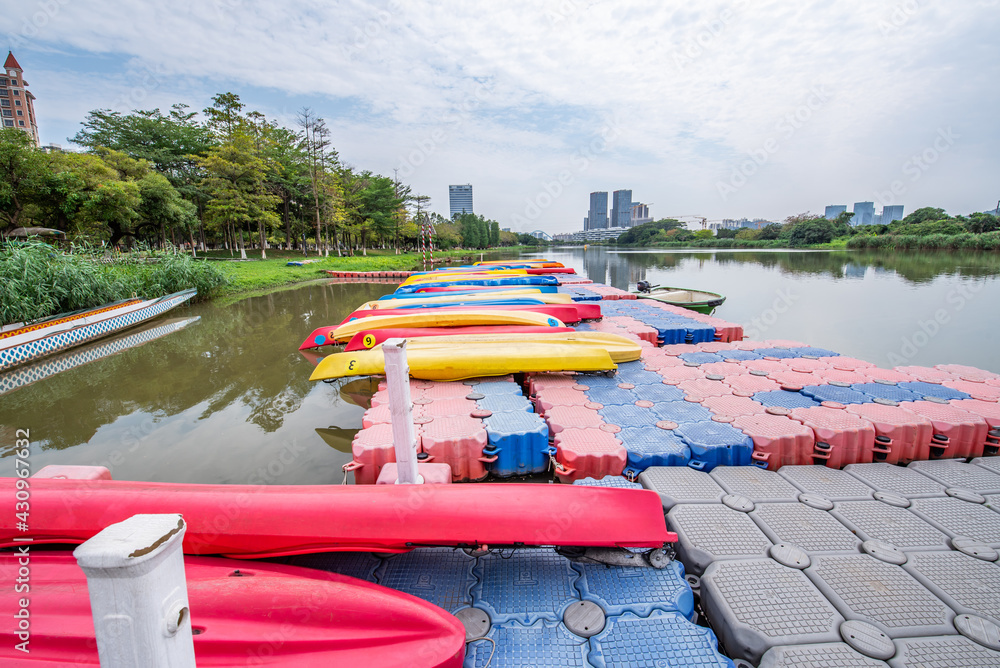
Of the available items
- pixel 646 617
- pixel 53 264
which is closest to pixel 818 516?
pixel 646 617

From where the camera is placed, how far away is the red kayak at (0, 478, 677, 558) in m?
2.04

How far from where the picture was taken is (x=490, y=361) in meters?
4.69

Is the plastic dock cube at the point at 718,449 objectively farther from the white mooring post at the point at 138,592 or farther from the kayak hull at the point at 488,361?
the white mooring post at the point at 138,592

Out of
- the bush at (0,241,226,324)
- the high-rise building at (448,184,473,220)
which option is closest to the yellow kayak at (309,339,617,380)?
the bush at (0,241,226,324)

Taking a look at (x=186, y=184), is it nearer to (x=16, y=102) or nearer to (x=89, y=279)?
(x=89, y=279)

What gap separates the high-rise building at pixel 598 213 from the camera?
105188 millimetres

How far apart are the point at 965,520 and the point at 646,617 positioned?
2323 millimetres

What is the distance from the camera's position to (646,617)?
6.06 feet

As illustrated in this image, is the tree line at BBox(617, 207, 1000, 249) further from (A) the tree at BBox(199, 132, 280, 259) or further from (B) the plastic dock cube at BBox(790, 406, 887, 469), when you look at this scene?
(A) the tree at BBox(199, 132, 280, 259)

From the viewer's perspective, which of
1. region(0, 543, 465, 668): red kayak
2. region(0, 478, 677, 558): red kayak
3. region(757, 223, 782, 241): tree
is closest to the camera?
region(0, 543, 465, 668): red kayak

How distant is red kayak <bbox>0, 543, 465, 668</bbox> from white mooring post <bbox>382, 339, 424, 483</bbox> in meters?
0.67

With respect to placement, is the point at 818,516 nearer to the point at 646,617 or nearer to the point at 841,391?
the point at 646,617

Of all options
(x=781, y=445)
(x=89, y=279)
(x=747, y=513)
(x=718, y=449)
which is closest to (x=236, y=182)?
(x=89, y=279)

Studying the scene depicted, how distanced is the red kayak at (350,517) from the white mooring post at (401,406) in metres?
0.24
